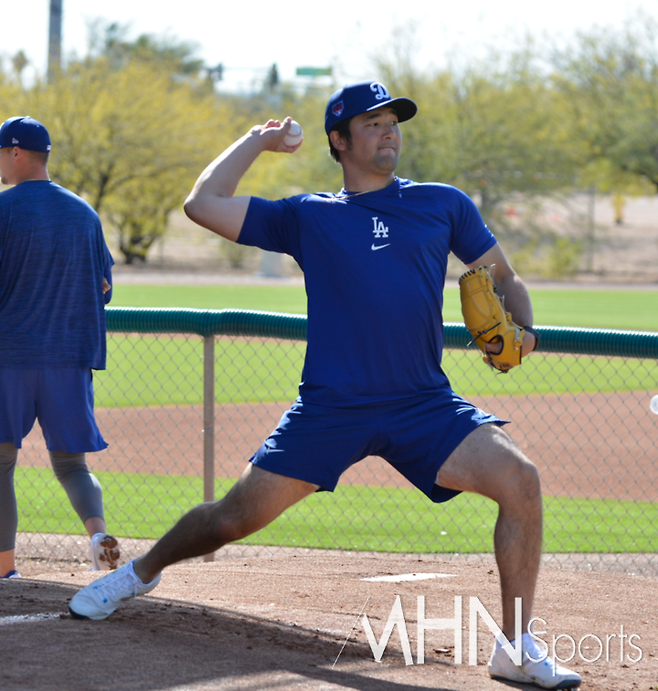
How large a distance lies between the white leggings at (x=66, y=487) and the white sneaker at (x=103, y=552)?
0.48 ft

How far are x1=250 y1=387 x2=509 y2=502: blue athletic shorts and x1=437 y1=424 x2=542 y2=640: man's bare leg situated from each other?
8 centimetres

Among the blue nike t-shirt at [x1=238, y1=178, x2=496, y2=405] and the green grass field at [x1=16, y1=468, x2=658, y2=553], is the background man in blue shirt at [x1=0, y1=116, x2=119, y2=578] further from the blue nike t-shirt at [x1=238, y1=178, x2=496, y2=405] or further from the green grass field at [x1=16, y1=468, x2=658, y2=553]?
the green grass field at [x1=16, y1=468, x2=658, y2=553]

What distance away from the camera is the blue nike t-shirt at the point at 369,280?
3.19 meters

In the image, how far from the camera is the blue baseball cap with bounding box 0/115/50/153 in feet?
14.3

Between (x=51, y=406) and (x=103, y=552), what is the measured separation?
2.43 feet

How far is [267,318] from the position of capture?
5164mm

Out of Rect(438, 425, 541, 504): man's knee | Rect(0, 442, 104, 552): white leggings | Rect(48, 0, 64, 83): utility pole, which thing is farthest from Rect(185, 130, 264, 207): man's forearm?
Rect(48, 0, 64, 83): utility pole

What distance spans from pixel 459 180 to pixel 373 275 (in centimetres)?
3924

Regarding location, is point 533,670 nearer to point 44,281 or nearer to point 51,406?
point 51,406

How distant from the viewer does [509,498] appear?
305cm

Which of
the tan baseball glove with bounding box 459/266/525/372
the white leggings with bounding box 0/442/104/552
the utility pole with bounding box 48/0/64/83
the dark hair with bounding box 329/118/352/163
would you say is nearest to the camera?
the tan baseball glove with bounding box 459/266/525/372

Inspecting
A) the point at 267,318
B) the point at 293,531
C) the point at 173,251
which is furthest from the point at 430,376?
the point at 173,251

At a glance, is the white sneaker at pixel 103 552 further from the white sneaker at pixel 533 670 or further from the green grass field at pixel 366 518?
the white sneaker at pixel 533 670
